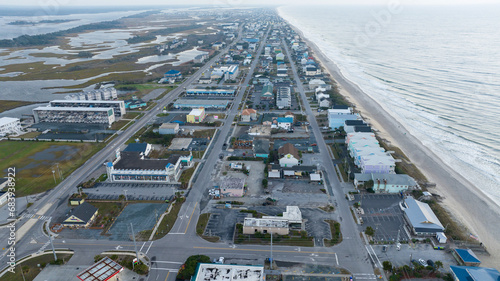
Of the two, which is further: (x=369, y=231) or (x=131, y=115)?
(x=131, y=115)

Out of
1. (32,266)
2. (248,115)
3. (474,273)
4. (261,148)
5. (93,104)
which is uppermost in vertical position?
(248,115)

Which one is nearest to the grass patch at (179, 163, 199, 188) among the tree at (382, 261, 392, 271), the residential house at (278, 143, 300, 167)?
the residential house at (278, 143, 300, 167)

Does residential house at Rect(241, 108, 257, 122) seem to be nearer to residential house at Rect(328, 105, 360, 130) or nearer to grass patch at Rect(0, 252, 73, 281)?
residential house at Rect(328, 105, 360, 130)

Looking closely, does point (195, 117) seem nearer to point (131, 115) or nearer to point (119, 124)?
point (119, 124)

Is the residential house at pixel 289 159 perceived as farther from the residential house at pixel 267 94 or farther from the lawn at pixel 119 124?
the lawn at pixel 119 124

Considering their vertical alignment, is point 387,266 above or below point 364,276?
above

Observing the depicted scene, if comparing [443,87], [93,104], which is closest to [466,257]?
[443,87]
